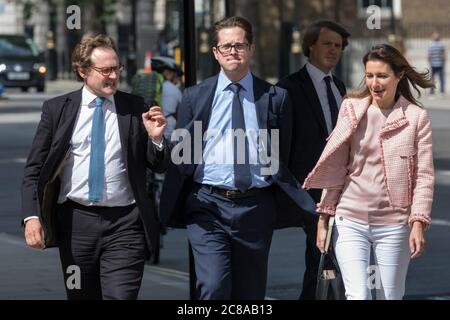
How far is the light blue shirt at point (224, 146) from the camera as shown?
7.32 meters

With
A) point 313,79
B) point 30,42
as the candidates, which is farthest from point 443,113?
point 313,79

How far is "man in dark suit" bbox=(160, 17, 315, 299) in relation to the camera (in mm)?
7324

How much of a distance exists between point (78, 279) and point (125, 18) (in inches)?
2534

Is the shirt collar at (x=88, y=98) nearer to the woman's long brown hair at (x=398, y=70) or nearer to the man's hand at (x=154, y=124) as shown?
the man's hand at (x=154, y=124)

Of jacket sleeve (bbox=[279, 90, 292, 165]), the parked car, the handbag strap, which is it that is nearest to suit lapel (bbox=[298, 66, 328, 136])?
jacket sleeve (bbox=[279, 90, 292, 165])

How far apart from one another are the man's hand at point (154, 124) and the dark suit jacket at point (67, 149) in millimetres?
92

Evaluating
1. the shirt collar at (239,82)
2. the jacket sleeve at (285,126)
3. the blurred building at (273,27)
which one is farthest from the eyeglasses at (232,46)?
the blurred building at (273,27)

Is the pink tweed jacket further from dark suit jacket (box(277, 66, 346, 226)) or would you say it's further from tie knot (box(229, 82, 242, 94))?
dark suit jacket (box(277, 66, 346, 226))

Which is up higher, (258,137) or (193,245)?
(258,137)

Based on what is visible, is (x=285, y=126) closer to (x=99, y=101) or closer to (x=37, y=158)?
(x=99, y=101)

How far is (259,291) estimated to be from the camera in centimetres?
751

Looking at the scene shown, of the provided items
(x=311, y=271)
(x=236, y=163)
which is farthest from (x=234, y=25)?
(x=311, y=271)

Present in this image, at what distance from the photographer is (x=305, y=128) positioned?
8734mm
